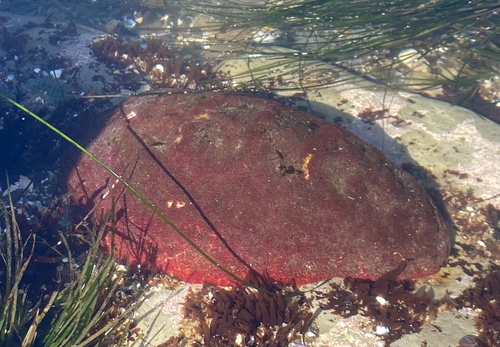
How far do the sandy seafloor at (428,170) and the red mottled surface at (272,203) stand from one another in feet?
1.21

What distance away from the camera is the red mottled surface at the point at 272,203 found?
3.82 m

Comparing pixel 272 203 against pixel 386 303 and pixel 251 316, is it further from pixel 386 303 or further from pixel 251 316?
pixel 386 303

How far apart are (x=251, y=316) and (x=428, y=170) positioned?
3.15 meters

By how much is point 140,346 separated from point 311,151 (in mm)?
2453

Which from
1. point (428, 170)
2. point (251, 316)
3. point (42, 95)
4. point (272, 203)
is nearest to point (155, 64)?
point (42, 95)

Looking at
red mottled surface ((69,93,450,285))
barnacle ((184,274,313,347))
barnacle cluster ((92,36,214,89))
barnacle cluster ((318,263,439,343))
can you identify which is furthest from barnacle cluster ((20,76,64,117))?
barnacle cluster ((318,263,439,343))

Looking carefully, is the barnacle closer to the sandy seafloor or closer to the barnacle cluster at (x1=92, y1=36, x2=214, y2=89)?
the sandy seafloor

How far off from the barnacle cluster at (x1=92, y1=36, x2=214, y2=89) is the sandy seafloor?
41 cm

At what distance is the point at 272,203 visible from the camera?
389cm

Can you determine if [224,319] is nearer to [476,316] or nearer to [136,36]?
[476,316]

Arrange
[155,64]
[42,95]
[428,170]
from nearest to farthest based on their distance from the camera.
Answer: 1. [428,170]
2. [42,95]
3. [155,64]

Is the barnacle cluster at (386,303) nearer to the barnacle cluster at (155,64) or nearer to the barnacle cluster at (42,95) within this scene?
the barnacle cluster at (155,64)

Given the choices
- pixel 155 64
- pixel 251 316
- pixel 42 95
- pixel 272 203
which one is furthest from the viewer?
pixel 155 64

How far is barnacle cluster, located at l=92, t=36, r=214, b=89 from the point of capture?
7291 millimetres
